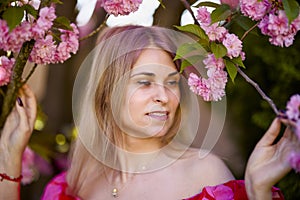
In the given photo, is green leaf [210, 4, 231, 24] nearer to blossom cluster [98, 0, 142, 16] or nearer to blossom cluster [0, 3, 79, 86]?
blossom cluster [98, 0, 142, 16]

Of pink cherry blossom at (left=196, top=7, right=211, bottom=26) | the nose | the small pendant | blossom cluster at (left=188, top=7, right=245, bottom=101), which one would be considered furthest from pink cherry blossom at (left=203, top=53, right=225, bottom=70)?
the small pendant

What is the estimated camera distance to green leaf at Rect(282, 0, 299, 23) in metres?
1.74

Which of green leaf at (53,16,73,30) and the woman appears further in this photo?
the woman

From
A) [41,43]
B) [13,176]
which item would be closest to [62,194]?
[13,176]

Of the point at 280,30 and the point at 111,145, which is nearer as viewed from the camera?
the point at 280,30

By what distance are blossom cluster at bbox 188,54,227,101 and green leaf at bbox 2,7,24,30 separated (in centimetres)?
58

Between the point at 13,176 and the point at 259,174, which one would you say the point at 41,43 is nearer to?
the point at 13,176

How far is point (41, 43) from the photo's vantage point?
2.09m

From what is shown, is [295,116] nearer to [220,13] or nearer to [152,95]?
[220,13]

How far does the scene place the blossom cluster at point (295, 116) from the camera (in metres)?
1.61

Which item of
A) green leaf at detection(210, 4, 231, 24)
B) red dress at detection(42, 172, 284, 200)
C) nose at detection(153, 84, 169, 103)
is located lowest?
red dress at detection(42, 172, 284, 200)

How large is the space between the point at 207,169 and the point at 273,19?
738mm

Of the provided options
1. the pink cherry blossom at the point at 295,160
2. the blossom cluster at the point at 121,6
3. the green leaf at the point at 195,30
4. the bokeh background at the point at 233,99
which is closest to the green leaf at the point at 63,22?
A: the blossom cluster at the point at 121,6

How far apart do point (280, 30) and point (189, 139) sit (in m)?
0.87
